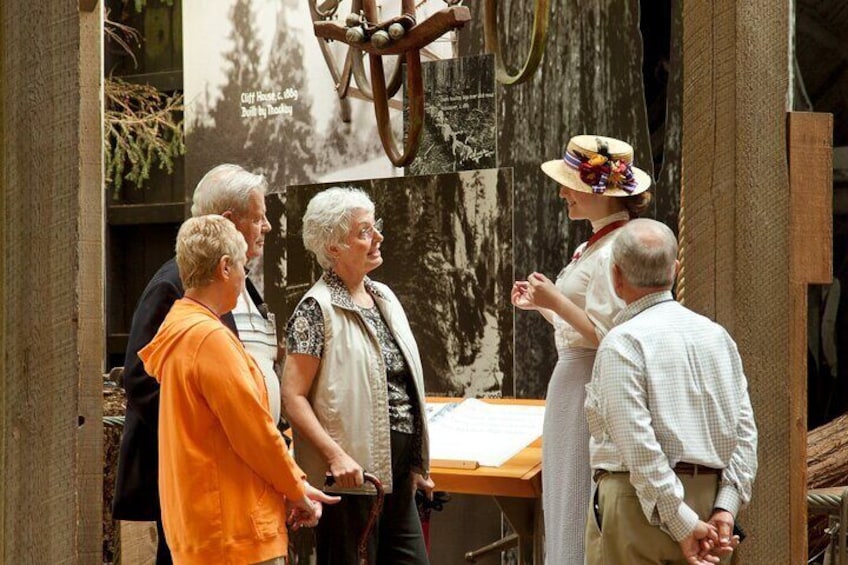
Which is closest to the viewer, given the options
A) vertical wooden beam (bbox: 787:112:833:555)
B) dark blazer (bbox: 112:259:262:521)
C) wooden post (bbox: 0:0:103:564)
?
wooden post (bbox: 0:0:103:564)

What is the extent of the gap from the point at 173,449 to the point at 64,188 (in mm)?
1150

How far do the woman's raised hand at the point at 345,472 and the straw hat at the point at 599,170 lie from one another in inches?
42.3

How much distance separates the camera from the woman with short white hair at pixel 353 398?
3340 mm

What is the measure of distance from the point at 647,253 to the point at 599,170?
80 centimetres

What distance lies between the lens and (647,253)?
9.32ft

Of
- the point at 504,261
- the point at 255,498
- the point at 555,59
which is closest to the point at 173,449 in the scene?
the point at 255,498

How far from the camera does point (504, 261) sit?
16.8ft

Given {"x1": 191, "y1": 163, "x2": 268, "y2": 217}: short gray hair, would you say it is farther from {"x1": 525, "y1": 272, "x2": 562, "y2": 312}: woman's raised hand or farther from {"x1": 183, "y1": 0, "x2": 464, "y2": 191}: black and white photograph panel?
{"x1": 183, "y1": 0, "x2": 464, "y2": 191}: black and white photograph panel

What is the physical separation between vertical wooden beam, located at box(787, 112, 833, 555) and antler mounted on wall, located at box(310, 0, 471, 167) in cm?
85

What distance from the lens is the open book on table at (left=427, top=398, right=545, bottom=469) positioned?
158 inches

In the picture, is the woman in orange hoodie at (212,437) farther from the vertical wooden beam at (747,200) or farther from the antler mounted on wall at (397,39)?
the vertical wooden beam at (747,200)

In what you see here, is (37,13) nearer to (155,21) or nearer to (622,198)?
(622,198)

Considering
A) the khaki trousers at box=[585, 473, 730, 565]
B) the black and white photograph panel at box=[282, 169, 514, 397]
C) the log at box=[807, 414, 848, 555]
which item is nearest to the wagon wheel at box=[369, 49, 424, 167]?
the khaki trousers at box=[585, 473, 730, 565]

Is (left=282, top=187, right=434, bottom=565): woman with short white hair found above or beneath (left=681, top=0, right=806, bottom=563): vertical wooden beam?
beneath
